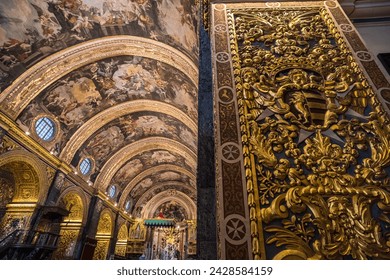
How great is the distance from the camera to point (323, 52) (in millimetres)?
2842

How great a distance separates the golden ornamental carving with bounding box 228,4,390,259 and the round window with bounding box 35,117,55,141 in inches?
458

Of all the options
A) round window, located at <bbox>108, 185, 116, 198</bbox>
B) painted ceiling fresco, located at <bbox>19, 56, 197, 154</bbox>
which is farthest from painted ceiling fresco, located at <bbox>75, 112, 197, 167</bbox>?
round window, located at <bbox>108, 185, 116, 198</bbox>

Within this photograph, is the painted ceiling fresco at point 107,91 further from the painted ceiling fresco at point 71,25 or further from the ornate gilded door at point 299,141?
the ornate gilded door at point 299,141

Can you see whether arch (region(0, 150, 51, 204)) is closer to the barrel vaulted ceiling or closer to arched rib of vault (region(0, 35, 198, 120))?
the barrel vaulted ceiling

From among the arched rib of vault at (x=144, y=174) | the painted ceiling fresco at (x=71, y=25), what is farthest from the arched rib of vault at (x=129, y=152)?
the painted ceiling fresco at (x=71, y=25)

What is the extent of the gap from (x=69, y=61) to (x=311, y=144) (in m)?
11.0

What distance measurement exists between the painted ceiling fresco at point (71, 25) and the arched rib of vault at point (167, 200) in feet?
66.6

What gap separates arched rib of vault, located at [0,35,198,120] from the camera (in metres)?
8.89

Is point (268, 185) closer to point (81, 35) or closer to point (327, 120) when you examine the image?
point (327, 120)

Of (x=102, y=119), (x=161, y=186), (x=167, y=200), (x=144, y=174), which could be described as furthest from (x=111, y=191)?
(x=167, y=200)

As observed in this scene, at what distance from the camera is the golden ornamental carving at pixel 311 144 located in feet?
5.42

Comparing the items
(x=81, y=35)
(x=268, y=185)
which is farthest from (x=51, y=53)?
(x=268, y=185)

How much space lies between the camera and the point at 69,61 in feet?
31.9

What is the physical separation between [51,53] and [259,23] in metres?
9.84
